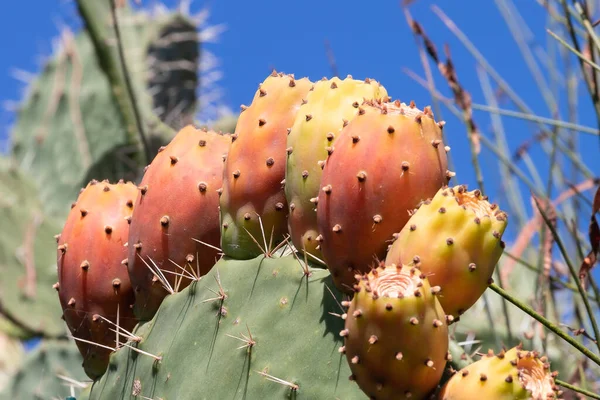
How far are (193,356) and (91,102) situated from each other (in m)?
2.84

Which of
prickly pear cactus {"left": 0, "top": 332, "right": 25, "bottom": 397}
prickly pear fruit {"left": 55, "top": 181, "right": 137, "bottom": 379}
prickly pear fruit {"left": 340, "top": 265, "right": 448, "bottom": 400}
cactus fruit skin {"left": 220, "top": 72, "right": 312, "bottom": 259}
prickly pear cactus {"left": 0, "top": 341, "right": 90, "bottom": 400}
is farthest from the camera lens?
prickly pear cactus {"left": 0, "top": 332, "right": 25, "bottom": 397}

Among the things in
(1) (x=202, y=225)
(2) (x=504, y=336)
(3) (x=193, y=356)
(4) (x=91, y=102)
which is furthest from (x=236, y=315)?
(4) (x=91, y=102)

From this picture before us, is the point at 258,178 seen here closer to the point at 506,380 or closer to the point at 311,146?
the point at 311,146

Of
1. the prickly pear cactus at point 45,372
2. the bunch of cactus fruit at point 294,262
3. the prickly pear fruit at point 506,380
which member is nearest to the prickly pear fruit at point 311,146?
the bunch of cactus fruit at point 294,262

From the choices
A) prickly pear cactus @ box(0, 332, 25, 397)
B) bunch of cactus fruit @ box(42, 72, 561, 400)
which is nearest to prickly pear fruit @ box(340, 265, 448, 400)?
bunch of cactus fruit @ box(42, 72, 561, 400)

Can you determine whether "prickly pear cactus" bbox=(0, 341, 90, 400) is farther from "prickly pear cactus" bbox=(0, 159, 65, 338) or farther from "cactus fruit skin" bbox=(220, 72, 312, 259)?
"cactus fruit skin" bbox=(220, 72, 312, 259)

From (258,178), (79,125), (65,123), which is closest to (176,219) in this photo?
(258,178)

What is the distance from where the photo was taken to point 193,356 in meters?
1.36

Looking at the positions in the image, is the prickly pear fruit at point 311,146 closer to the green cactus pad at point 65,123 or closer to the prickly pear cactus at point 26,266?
the prickly pear cactus at point 26,266

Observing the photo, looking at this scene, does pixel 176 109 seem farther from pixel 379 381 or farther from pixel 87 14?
pixel 379 381

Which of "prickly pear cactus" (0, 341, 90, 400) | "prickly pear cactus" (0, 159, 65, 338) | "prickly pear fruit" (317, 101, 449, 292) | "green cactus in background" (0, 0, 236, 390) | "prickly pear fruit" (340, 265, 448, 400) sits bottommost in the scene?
"prickly pear fruit" (340, 265, 448, 400)

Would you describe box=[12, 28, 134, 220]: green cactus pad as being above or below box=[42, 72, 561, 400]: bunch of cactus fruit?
above

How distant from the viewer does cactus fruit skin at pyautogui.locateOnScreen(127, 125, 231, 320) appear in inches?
57.7

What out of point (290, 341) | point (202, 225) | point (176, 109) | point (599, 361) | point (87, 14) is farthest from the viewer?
point (176, 109)
